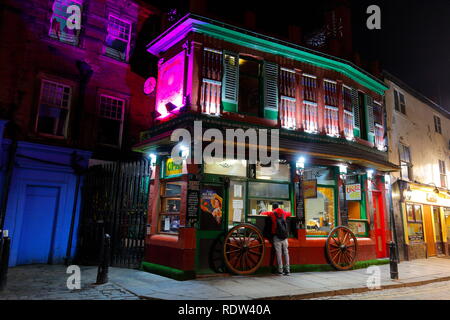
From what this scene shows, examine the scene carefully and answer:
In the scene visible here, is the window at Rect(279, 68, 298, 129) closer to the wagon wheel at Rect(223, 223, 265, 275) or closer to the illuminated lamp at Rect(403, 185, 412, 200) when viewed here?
the wagon wheel at Rect(223, 223, 265, 275)

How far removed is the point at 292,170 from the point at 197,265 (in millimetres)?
4662

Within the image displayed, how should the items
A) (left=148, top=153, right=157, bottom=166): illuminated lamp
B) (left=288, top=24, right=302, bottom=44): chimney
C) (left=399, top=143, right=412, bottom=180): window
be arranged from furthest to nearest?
1. (left=399, top=143, right=412, bottom=180): window
2. (left=288, top=24, right=302, bottom=44): chimney
3. (left=148, top=153, right=157, bottom=166): illuminated lamp

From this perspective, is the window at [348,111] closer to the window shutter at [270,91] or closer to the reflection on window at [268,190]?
the window shutter at [270,91]

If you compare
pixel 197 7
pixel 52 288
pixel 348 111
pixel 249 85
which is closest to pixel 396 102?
pixel 348 111

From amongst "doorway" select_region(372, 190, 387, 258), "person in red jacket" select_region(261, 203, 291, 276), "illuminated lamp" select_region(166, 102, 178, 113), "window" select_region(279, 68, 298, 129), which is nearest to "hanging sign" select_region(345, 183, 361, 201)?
"doorway" select_region(372, 190, 387, 258)

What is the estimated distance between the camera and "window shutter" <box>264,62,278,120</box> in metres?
11.3

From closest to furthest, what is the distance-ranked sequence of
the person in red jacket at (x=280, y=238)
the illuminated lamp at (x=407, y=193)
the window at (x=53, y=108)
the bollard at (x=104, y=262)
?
the bollard at (x=104, y=262)
the person in red jacket at (x=280, y=238)
the window at (x=53, y=108)
the illuminated lamp at (x=407, y=193)

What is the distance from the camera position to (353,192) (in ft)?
42.1

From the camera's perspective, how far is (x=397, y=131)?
16.5 m

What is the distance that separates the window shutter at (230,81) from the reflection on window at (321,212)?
4.68 meters

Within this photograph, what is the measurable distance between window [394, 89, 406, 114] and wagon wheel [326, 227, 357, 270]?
895 cm

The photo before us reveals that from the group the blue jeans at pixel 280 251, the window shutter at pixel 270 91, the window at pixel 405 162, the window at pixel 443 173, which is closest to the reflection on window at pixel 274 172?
the window shutter at pixel 270 91

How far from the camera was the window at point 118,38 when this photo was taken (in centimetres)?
1375
